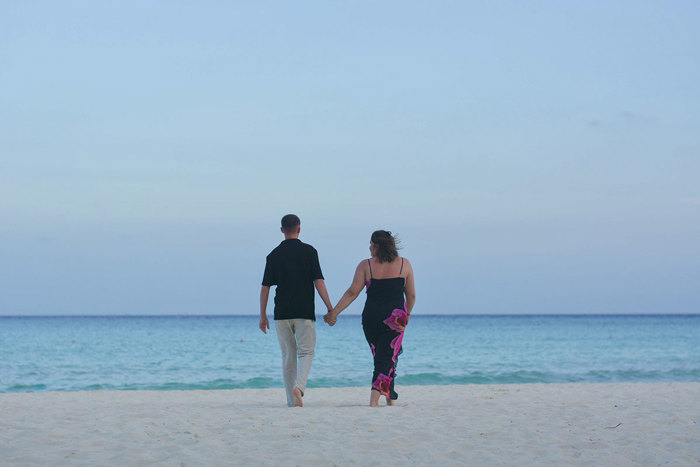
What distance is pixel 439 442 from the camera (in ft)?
17.2

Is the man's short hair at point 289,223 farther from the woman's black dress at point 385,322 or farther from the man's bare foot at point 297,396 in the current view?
the man's bare foot at point 297,396

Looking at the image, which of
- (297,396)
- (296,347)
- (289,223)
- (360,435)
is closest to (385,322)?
(296,347)

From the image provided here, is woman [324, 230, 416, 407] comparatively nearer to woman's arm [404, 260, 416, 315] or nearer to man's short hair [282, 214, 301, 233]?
woman's arm [404, 260, 416, 315]

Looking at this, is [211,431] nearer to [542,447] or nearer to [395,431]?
[395,431]

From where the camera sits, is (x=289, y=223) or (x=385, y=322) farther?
(x=289, y=223)

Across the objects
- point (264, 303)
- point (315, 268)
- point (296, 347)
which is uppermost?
point (315, 268)

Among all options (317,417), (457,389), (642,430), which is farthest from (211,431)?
(457,389)

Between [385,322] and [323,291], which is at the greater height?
[323,291]

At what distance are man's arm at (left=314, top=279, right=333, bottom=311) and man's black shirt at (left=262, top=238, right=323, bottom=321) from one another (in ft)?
0.15

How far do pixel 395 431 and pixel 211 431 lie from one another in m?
1.51

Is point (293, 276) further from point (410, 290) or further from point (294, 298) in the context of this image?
point (410, 290)

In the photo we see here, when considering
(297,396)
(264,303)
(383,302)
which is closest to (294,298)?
(264,303)

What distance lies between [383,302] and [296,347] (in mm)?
1027

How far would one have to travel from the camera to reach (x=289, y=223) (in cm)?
721
